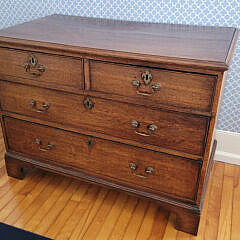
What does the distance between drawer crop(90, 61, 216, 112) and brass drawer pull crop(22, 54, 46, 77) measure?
0.28m

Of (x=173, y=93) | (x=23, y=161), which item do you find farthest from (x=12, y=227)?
(x=173, y=93)

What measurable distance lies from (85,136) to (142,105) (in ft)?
1.25

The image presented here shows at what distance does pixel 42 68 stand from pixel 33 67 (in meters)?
0.05

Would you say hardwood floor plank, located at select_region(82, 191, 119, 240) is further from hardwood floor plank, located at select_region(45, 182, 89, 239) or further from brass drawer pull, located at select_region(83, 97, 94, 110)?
brass drawer pull, located at select_region(83, 97, 94, 110)

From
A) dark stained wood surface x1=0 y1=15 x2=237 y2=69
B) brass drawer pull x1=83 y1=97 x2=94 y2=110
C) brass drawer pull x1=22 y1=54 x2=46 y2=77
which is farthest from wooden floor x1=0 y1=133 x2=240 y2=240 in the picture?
dark stained wood surface x1=0 y1=15 x2=237 y2=69

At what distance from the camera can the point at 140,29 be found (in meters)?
1.65

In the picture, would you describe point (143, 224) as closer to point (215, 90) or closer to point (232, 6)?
point (215, 90)

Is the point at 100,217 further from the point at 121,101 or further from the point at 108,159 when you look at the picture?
the point at 121,101

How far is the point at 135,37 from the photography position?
1516mm

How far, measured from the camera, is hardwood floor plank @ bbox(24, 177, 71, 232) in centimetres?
165

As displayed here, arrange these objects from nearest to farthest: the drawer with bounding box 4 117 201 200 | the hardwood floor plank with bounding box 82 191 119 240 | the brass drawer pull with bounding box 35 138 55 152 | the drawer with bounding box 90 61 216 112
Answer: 1. the drawer with bounding box 90 61 216 112
2. the drawer with bounding box 4 117 201 200
3. the hardwood floor plank with bounding box 82 191 119 240
4. the brass drawer pull with bounding box 35 138 55 152

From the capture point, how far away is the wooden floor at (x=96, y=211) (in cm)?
162

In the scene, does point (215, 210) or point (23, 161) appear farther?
point (23, 161)

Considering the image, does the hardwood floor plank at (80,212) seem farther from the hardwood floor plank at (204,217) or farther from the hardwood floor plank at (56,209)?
the hardwood floor plank at (204,217)
